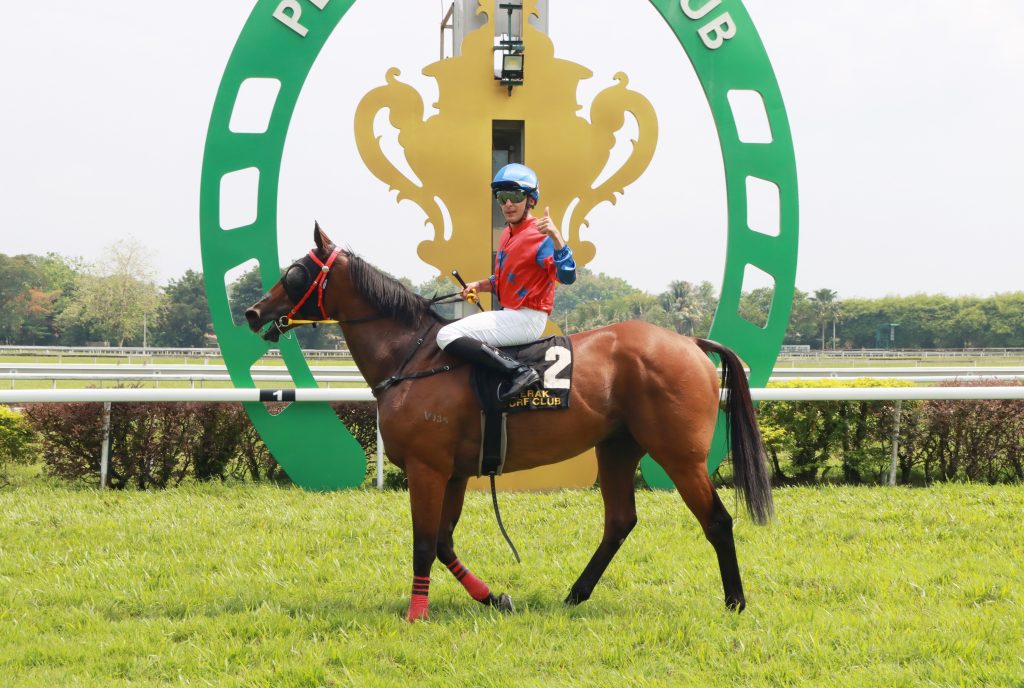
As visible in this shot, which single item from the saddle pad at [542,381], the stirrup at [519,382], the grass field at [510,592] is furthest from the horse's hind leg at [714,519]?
the stirrup at [519,382]

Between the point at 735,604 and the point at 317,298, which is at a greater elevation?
the point at 317,298

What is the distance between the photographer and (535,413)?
3863mm

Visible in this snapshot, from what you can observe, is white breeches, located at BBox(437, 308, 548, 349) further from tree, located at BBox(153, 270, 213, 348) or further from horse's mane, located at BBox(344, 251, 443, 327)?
tree, located at BBox(153, 270, 213, 348)

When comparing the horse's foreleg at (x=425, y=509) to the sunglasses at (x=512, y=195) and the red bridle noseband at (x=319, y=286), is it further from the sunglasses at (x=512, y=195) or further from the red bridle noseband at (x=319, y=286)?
the sunglasses at (x=512, y=195)

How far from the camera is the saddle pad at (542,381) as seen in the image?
3.81m

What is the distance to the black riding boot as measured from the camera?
3758 millimetres

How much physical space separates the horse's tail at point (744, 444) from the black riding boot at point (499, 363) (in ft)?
3.08

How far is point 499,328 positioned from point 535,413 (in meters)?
0.43

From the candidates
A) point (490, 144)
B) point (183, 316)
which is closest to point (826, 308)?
point (183, 316)

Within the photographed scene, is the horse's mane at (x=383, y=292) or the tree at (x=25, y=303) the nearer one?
the horse's mane at (x=383, y=292)

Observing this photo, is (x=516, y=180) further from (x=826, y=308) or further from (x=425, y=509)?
(x=826, y=308)

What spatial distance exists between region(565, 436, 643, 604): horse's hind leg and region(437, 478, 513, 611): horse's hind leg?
36cm

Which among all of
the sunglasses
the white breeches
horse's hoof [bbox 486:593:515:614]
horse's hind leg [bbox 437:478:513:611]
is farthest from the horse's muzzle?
horse's hoof [bbox 486:593:515:614]

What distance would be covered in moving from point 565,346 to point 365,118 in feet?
10.8
